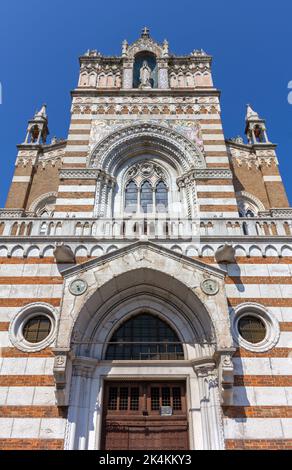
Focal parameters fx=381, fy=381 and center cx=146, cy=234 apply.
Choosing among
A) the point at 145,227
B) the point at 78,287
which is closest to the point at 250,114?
the point at 145,227

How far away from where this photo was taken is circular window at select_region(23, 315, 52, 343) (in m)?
9.90

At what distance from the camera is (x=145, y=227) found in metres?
11.6

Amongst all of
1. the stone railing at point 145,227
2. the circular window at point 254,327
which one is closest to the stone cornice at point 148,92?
the stone railing at point 145,227

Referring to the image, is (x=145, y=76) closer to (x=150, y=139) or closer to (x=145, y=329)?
(x=150, y=139)

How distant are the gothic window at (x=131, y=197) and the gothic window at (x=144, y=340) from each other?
538cm

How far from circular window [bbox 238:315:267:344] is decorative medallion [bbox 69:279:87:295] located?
420cm

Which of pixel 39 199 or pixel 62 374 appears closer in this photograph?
pixel 62 374

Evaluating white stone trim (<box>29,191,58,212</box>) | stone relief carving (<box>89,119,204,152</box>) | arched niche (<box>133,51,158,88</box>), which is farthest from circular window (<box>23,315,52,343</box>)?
arched niche (<box>133,51,158,88</box>)

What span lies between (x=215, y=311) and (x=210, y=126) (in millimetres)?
9886

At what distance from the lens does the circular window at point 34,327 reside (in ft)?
31.8

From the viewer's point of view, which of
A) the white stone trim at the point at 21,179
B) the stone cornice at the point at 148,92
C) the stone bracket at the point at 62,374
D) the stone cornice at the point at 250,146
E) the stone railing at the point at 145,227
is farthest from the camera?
the stone cornice at the point at 148,92

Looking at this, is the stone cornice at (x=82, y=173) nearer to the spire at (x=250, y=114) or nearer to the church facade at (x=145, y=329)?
the church facade at (x=145, y=329)

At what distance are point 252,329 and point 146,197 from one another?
7.39 metres
